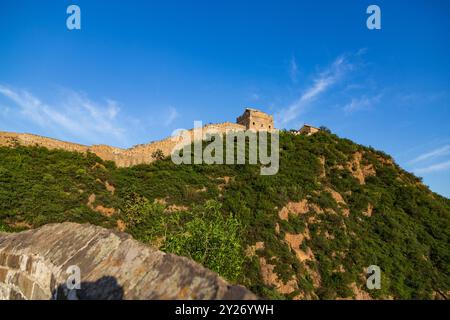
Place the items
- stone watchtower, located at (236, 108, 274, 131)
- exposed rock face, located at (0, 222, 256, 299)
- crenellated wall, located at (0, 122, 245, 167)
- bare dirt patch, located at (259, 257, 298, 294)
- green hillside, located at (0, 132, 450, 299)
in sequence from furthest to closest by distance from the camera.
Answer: stone watchtower, located at (236, 108, 274, 131) → crenellated wall, located at (0, 122, 245, 167) → green hillside, located at (0, 132, 450, 299) → bare dirt patch, located at (259, 257, 298, 294) → exposed rock face, located at (0, 222, 256, 299)

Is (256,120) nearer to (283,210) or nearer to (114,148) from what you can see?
(114,148)

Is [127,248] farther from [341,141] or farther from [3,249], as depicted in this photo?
[341,141]

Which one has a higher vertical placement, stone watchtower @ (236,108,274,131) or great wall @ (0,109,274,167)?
stone watchtower @ (236,108,274,131)

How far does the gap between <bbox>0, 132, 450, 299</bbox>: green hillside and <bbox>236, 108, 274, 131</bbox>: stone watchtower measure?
12.7 meters

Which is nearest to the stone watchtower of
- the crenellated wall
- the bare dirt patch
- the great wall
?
the great wall

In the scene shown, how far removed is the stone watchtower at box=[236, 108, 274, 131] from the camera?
52.4 m

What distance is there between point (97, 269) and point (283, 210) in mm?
27590

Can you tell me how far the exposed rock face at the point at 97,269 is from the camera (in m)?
3.57

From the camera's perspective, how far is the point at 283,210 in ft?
101

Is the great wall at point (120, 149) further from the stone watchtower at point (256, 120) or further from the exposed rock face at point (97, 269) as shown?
the exposed rock face at point (97, 269)

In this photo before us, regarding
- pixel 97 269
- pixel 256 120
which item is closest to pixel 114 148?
pixel 256 120

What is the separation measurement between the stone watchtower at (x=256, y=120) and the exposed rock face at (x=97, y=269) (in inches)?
1838

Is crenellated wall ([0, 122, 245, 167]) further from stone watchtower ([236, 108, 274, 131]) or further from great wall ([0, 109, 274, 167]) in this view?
stone watchtower ([236, 108, 274, 131])
